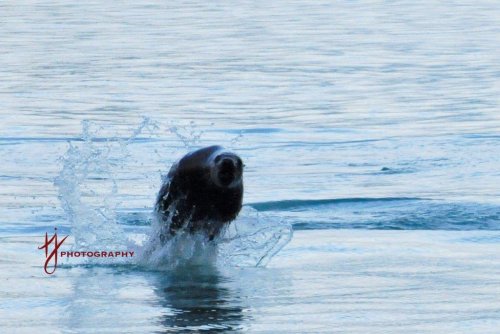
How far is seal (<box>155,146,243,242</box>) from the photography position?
9180 millimetres

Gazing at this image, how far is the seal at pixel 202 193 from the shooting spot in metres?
9.18

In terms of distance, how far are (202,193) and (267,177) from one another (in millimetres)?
4965

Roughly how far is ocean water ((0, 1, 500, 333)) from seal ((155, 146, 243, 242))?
0.20 metres

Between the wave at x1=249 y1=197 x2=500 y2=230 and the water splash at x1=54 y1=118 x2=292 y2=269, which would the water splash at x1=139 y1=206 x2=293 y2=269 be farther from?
the wave at x1=249 y1=197 x2=500 y2=230

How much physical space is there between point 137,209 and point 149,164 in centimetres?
273

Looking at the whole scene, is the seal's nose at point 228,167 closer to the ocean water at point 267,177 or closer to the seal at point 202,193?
the seal at point 202,193

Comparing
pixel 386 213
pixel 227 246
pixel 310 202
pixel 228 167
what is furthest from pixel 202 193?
pixel 310 202

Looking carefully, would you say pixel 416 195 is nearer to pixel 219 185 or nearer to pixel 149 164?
pixel 149 164

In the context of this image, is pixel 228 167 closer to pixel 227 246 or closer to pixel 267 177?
pixel 227 246

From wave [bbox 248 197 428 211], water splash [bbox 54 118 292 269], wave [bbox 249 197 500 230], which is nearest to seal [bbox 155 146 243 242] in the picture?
water splash [bbox 54 118 292 269]

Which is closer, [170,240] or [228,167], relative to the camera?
[228,167]

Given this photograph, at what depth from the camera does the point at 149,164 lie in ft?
49.6

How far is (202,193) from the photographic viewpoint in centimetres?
939


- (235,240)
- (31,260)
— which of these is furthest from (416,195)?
(31,260)
